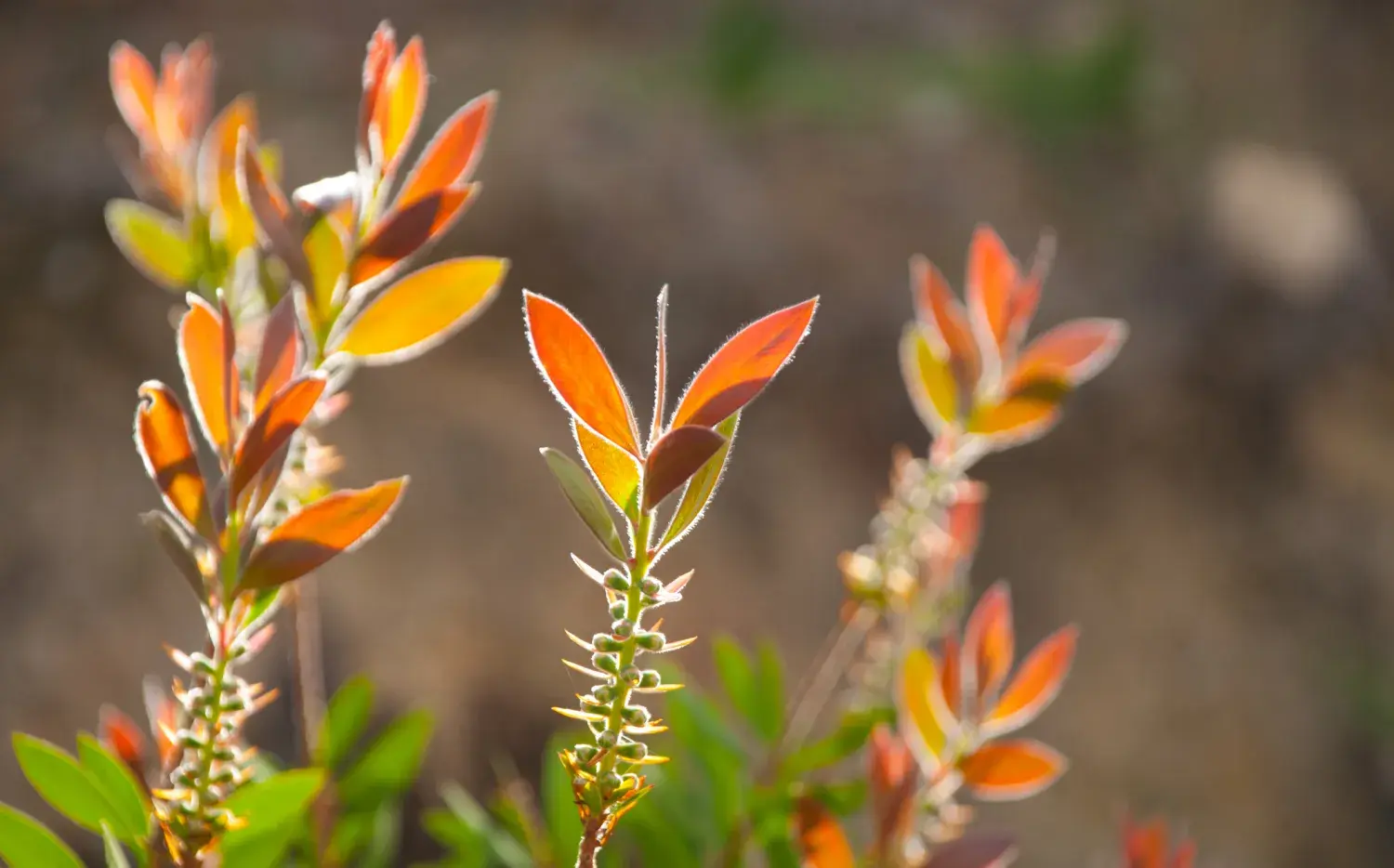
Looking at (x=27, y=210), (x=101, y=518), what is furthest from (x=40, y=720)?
(x=27, y=210)

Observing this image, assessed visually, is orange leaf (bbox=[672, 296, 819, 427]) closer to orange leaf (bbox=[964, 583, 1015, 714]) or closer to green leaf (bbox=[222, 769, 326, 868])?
green leaf (bbox=[222, 769, 326, 868])

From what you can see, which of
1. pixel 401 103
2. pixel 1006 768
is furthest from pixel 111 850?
pixel 1006 768

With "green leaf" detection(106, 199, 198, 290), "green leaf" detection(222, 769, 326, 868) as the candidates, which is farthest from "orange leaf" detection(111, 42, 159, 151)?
"green leaf" detection(222, 769, 326, 868)

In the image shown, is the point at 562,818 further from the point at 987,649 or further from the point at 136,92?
the point at 136,92

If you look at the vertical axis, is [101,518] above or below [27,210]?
below

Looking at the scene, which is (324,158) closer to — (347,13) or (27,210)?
(27,210)

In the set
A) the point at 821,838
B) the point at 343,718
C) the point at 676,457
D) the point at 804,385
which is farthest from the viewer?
the point at 804,385

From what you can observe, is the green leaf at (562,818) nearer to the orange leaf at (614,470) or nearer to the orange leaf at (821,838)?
the orange leaf at (821,838)
